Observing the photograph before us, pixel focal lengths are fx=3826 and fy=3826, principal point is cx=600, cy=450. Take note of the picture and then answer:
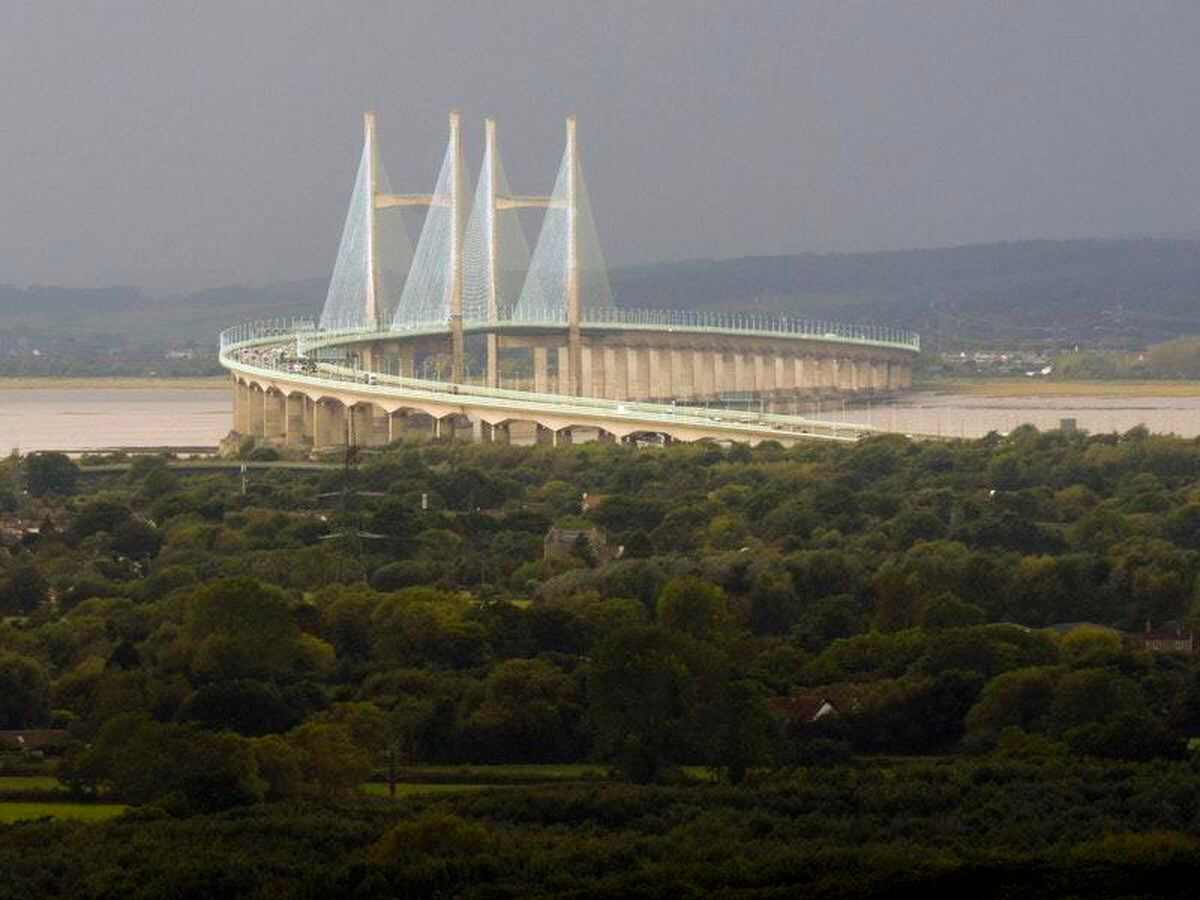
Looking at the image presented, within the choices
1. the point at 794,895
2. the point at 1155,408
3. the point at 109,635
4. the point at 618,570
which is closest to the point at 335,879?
the point at 794,895

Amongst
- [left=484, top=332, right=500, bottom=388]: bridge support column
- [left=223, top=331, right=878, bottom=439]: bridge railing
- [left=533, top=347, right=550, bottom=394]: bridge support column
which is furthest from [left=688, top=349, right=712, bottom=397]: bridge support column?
[left=223, top=331, right=878, bottom=439]: bridge railing

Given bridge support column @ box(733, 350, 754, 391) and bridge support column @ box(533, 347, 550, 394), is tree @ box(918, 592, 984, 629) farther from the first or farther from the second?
bridge support column @ box(733, 350, 754, 391)

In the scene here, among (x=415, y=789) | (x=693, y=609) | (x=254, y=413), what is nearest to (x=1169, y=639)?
(x=693, y=609)

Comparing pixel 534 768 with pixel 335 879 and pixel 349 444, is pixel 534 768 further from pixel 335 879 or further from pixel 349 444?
pixel 349 444

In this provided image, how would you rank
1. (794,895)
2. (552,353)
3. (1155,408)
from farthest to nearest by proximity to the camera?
1. (552,353)
2. (1155,408)
3. (794,895)

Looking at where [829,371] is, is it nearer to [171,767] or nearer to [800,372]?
[800,372]

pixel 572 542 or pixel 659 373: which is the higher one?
pixel 572 542
